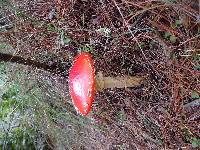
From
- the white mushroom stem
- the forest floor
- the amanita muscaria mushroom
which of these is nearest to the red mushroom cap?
the amanita muscaria mushroom

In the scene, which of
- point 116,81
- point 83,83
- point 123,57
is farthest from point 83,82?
point 123,57

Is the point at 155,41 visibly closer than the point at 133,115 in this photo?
Yes

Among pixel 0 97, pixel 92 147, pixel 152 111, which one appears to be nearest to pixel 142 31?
pixel 152 111

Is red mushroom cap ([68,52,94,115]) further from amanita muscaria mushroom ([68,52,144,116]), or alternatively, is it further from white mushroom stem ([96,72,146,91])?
white mushroom stem ([96,72,146,91])

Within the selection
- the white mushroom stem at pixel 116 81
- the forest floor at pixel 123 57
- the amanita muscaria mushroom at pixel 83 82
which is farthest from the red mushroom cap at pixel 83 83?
the forest floor at pixel 123 57

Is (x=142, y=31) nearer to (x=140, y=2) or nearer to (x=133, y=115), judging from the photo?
(x=140, y=2)

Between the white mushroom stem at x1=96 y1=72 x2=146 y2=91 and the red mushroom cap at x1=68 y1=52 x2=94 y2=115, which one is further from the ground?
the red mushroom cap at x1=68 y1=52 x2=94 y2=115

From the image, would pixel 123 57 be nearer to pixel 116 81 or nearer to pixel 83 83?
pixel 116 81
